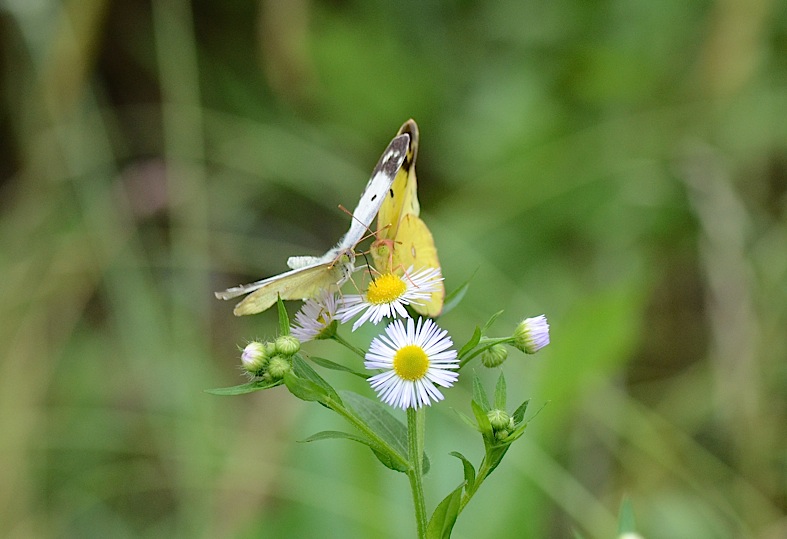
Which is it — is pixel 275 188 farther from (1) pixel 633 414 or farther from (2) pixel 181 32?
(1) pixel 633 414

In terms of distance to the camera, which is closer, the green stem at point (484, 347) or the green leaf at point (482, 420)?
the green leaf at point (482, 420)

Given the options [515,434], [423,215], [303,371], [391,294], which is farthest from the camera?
[423,215]

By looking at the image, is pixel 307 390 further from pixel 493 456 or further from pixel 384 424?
pixel 493 456

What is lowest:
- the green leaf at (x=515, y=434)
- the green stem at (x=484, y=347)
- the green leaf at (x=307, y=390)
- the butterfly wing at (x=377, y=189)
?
the green leaf at (x=515, y=434)

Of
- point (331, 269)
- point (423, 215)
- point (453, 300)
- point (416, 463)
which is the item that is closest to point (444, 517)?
point (416, 463)

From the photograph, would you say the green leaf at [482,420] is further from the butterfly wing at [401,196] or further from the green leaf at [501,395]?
the butterfly wing at [401,196]

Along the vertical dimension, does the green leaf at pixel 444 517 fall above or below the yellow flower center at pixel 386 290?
below

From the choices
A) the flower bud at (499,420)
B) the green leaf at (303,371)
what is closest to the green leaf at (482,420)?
the flower bud at (499,420)
